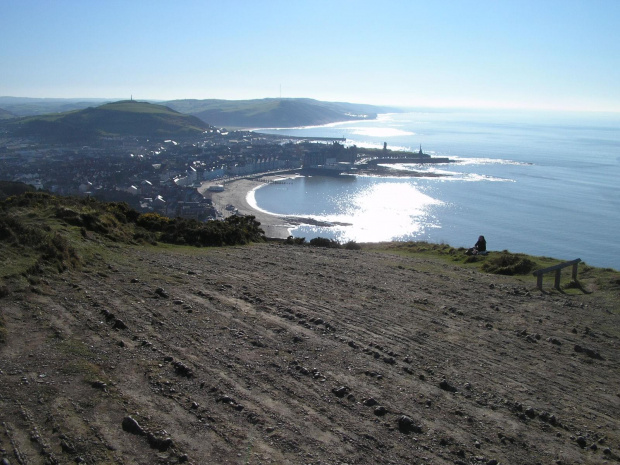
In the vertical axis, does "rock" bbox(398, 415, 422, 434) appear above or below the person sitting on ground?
above

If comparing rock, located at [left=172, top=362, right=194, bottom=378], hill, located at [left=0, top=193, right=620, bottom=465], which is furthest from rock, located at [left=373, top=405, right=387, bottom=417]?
rock, located at [left=172, top=362, right=194, bottom=378]

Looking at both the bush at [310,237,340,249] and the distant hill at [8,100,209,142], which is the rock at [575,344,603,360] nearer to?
the bush at [310,237,340,249]

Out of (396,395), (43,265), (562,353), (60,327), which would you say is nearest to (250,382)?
(396,395)

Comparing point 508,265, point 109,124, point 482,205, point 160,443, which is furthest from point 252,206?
point 109,124

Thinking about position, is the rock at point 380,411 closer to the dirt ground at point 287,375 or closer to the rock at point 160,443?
the dirt ground at point 287,375

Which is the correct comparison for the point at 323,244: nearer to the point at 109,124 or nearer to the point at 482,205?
the point at 482,205
